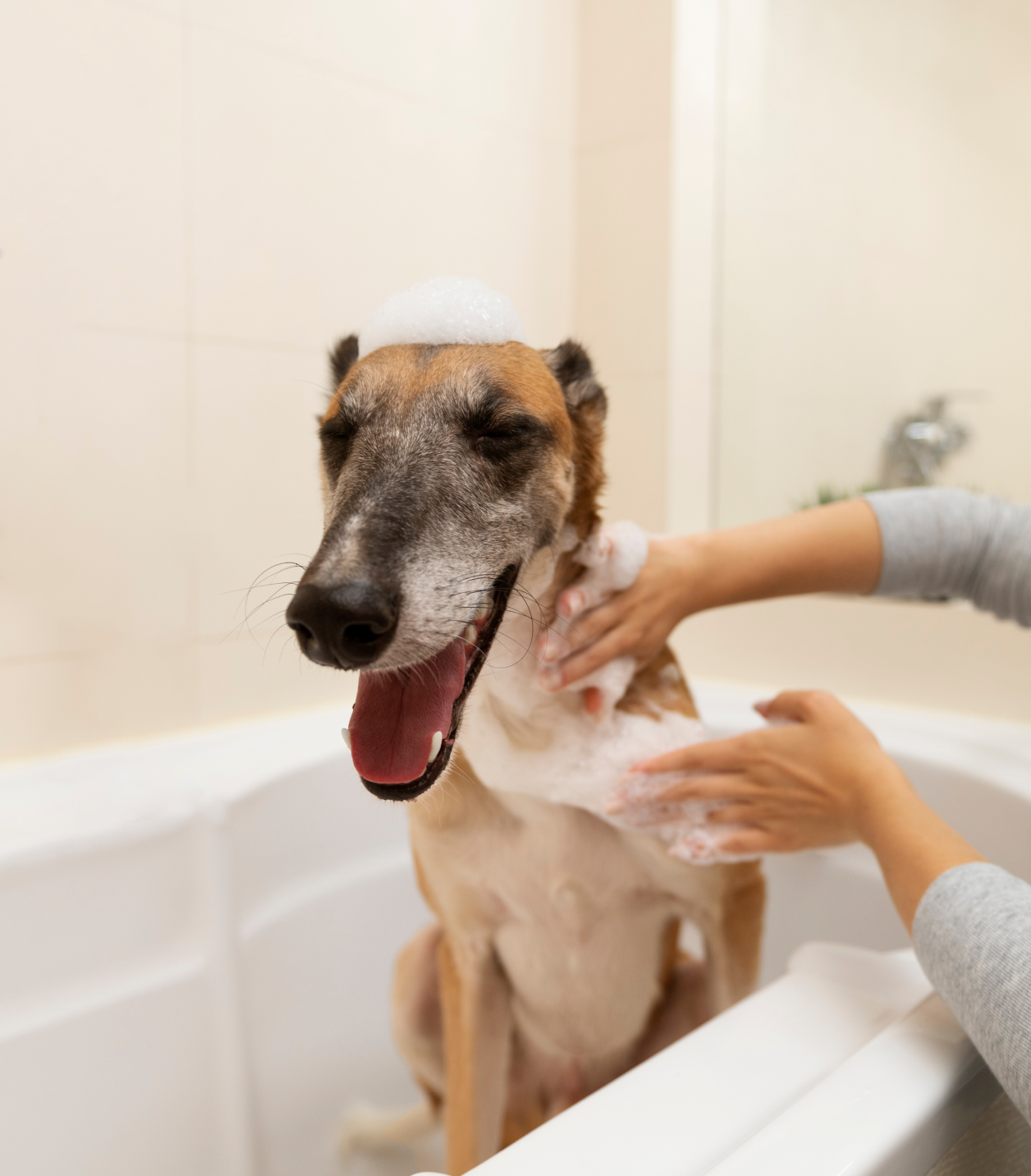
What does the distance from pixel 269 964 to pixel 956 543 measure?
1.08m

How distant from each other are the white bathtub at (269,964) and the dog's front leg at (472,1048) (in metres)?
0.30

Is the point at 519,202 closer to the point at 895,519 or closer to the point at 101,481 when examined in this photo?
the point at 101,481

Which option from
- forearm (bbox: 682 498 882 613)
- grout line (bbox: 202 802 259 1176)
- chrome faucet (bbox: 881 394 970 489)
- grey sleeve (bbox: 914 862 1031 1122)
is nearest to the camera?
grey sleeve (bbox: 914 862 1031 1122)

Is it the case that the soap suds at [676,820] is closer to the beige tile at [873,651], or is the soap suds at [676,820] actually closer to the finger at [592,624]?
the finger at [592,624]

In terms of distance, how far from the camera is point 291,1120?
4.01 ft

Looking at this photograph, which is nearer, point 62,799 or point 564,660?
point 564,660

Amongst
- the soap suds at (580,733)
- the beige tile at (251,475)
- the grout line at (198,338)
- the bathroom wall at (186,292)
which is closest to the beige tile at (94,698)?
the bathroom wall at (186,292)

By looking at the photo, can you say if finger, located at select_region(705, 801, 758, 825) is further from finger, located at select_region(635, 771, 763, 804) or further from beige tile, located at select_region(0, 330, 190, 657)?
beige tile, located at select_region(0, 330, 190, 657)

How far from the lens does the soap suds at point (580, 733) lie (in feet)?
2.96

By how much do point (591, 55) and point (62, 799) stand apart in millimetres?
1819

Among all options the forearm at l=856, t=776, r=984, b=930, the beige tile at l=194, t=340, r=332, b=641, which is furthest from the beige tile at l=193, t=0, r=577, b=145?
the forearm at l=856, t=776, r=984, b=930

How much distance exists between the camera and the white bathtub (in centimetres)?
67

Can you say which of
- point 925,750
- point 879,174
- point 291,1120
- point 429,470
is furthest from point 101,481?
point 879,174

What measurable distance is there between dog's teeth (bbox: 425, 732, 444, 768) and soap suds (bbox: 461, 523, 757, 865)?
0.19 m
